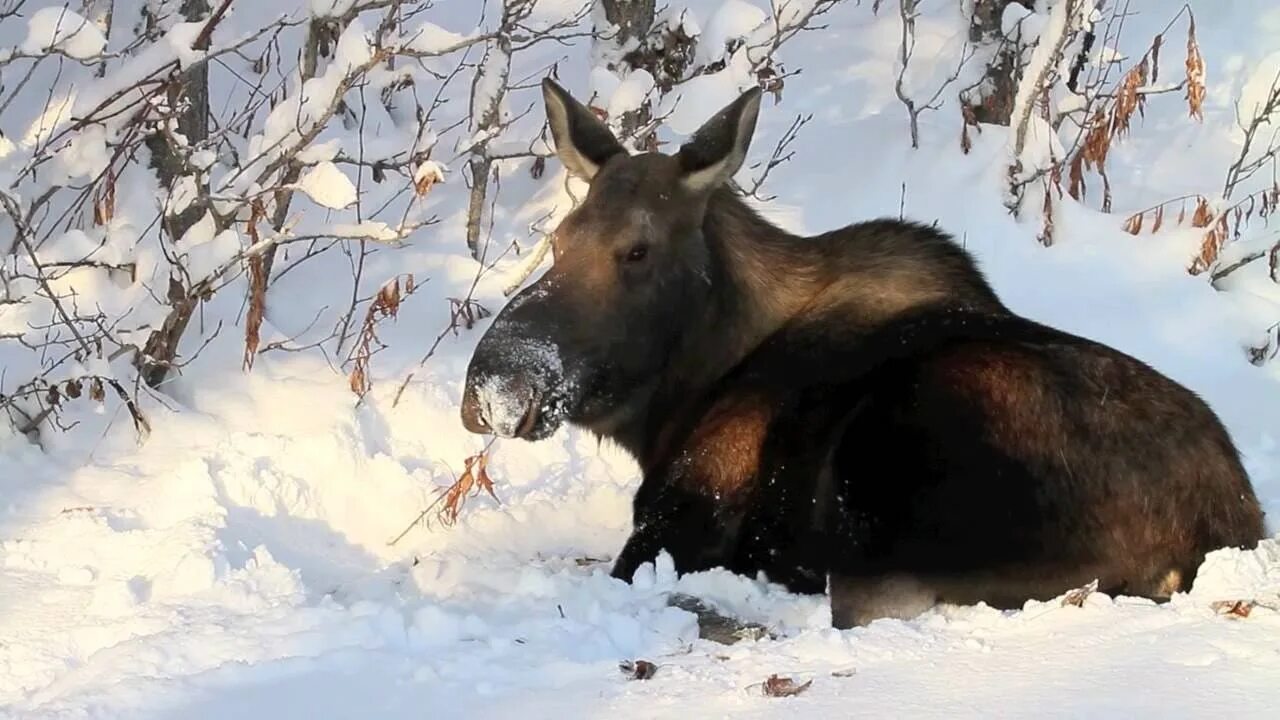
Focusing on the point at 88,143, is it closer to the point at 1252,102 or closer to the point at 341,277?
the point at 341,277

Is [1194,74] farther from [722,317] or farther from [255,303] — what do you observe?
[255,303]

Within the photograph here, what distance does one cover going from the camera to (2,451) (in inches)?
239

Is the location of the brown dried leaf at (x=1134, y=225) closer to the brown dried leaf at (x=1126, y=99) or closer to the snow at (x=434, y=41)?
the brown dried leaf at (x=1126, y=99)

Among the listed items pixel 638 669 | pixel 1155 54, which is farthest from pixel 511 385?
pixel 1155 54

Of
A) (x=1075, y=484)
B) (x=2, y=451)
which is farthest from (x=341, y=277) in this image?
(x=1075, y=484)

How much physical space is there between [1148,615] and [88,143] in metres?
4.88

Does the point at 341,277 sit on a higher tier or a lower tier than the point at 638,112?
lower

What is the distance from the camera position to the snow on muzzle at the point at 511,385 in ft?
15.2

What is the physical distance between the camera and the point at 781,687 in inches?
123

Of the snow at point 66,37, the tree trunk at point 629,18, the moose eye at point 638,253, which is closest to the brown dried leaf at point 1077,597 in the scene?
the moose eye at point 638,253

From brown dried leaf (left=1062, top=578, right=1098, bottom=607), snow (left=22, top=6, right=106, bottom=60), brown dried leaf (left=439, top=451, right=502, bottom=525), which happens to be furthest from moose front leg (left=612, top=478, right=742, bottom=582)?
snow (left=22, top=6, right=106, bottom=60)

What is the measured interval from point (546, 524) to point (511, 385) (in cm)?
147

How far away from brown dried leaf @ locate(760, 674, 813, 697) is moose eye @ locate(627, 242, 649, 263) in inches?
81.5

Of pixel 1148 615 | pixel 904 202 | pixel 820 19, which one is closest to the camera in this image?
pixel 1148 615
